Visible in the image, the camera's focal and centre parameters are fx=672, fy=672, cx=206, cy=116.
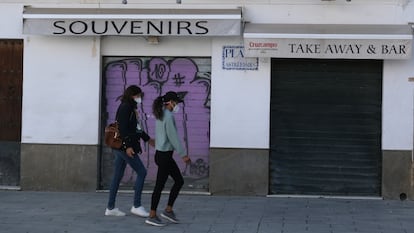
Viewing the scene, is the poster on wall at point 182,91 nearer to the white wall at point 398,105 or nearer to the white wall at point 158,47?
the white wall at point 158,47

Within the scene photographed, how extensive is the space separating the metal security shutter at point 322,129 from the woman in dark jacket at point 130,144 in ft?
9.62

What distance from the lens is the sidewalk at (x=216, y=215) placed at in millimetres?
8797

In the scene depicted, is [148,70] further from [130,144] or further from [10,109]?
[130,144]

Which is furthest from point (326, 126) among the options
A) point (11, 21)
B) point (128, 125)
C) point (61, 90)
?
point (11, 21)

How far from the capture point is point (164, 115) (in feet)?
29.4

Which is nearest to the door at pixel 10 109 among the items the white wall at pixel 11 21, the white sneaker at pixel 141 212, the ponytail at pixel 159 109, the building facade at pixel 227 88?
the building facade at pixel 227 88

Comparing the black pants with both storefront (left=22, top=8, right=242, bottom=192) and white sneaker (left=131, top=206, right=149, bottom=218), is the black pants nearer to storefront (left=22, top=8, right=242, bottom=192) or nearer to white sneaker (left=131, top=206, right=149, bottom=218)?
white sneaker (left=131, top=206, right=149, bottom=218)

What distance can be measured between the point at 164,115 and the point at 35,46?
3902 millimetres

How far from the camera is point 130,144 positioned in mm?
9203

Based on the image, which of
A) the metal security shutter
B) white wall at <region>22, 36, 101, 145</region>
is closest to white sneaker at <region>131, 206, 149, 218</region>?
white wall at <region>22, 36, 101, 145</region>

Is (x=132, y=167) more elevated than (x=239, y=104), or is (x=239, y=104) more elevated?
(x=239, y=104)

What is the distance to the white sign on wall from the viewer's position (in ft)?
37.3

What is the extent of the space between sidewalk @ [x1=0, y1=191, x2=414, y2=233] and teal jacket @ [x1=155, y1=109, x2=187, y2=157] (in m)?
1.05

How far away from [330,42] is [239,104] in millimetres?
1838
